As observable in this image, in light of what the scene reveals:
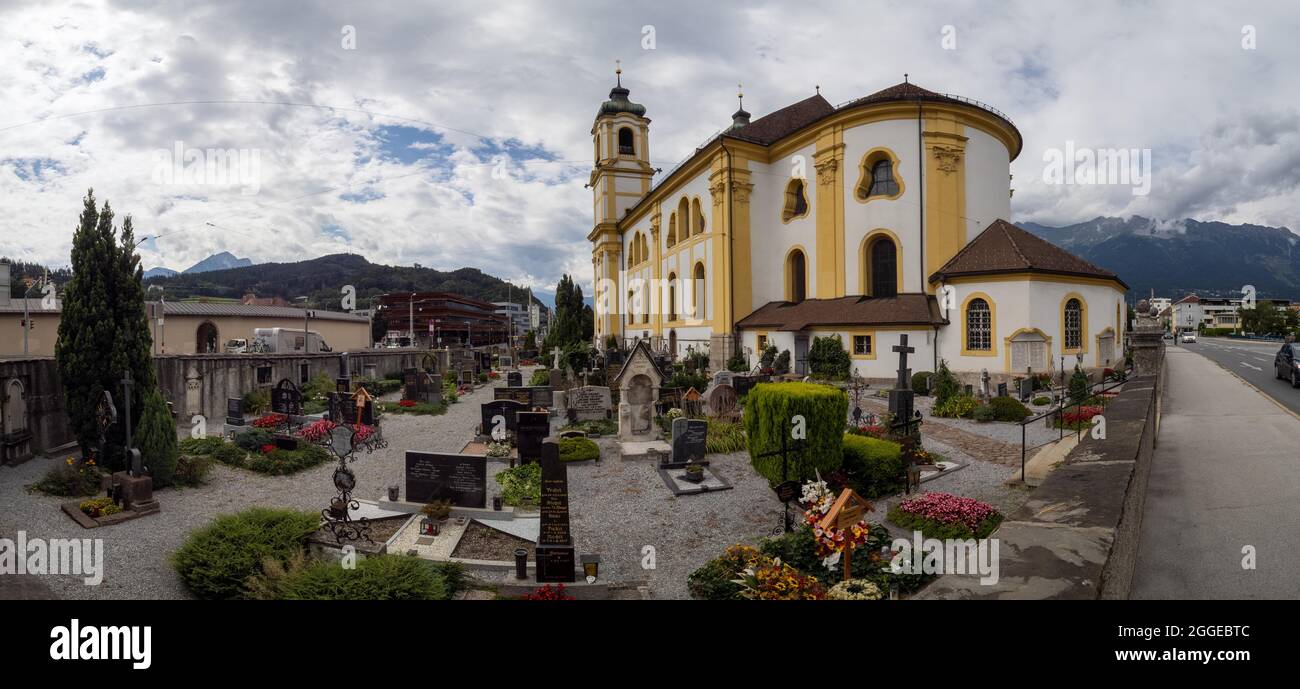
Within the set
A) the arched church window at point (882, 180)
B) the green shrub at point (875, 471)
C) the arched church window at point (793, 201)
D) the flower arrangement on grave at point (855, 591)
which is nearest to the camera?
the flower arrangement on grave at point (855, 591)

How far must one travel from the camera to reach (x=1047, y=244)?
24.3 m

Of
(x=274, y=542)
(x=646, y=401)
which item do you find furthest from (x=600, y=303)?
(x=274, y=542)

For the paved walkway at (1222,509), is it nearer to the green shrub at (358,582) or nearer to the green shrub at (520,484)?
the green shrub at (358,582)

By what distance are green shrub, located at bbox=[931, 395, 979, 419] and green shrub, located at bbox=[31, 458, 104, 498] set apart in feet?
65.8

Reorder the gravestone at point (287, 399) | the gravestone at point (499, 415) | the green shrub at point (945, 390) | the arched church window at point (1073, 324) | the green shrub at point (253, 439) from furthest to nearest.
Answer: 1. the arched church window at point (1073, 324)
2. the green shrub at point (945, 390)
3. the gravestone at point (287, 399)
4. the gravestone at point (499, 415)
5. the green shrub at point (253, 439)

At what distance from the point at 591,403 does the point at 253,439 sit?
28.6 feet

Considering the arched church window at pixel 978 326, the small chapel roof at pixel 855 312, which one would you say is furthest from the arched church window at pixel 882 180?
the arched church window at pixel 978 326

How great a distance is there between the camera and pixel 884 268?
88.7ft

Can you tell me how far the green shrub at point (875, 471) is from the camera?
9836 millimetres

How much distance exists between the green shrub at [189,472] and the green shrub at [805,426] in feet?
34.5

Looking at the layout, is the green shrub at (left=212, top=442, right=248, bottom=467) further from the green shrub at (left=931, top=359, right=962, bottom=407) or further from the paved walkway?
the green shrub at (left=931, top=359, right=962, bottom=407)

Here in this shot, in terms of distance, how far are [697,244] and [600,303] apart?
68.1 ft
